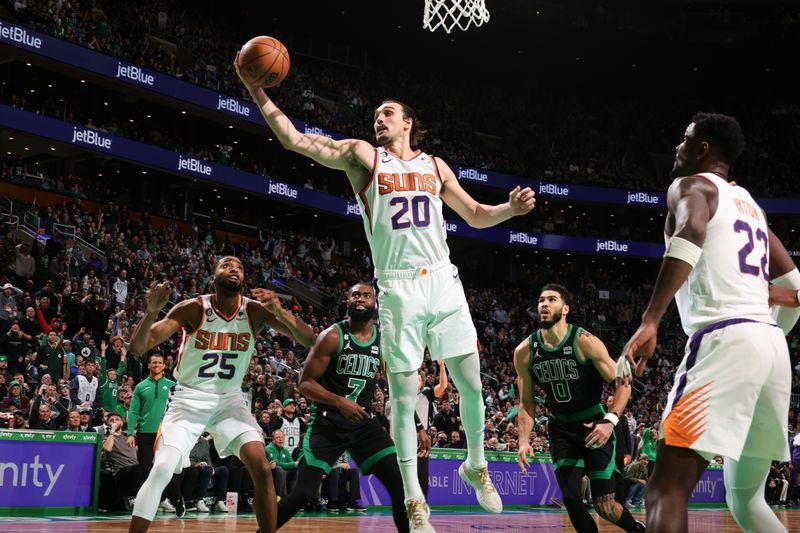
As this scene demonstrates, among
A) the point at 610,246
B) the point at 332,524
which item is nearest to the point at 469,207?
the point at 332,524

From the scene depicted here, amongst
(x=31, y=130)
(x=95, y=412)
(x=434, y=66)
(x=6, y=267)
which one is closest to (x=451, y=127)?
(x=434, y=66)

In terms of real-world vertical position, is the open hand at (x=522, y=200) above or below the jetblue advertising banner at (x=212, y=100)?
below

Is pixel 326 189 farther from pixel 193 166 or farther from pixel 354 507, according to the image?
pixel 354 507

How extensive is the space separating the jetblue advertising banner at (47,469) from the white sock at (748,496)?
31.9 feet

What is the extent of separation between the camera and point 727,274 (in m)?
3.82

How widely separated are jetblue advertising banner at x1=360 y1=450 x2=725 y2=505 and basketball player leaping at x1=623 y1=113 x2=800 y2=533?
11590 mm

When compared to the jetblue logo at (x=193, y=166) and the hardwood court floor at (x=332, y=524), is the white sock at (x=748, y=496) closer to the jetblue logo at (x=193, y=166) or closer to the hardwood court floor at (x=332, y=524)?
the hardwood court floor at (x=332, y=524)

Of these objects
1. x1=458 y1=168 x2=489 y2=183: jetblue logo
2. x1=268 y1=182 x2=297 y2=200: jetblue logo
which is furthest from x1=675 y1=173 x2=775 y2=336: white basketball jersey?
x1=458 y1=168 x2=489 y2=183: jetblue logo

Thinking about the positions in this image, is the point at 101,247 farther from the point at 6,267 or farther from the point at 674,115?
the point at 674,115

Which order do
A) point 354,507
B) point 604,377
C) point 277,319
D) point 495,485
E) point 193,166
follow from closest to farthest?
point 277,319
point 604,377
point 354,507
point 495,485
point 193,166

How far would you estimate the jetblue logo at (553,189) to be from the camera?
1590 inches

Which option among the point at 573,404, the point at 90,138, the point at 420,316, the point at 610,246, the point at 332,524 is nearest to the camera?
the point at 420,316

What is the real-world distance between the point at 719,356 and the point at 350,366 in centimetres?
448

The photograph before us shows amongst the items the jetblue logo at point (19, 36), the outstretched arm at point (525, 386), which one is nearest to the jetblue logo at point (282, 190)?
the jetblue logo at point (19, 36)
